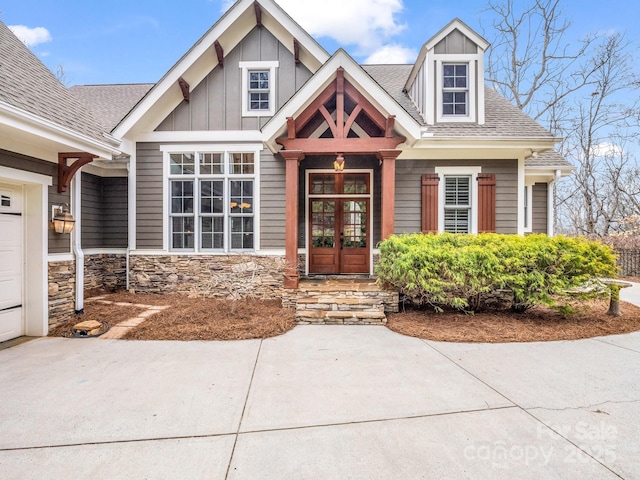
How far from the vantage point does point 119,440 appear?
218 centimetres

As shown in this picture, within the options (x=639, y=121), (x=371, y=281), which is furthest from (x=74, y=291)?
(x=639, y=121)

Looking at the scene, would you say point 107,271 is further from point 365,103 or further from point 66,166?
point 365,103

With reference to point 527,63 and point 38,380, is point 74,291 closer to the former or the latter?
point 38,380

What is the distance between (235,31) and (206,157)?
2854 millimetres

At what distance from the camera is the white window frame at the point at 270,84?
6863 millimetres

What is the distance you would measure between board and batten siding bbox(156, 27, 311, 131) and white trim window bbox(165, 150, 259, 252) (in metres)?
0.65

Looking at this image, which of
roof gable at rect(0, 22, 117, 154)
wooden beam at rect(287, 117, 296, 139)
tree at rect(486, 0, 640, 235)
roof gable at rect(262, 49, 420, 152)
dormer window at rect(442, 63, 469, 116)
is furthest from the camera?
tree at rect(486, 0, 640, 235)

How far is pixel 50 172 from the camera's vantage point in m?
4.60

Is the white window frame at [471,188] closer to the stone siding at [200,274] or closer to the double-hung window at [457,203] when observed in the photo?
the double-hung window at [457,203]

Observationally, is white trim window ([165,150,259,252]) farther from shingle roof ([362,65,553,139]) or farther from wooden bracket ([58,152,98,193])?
shingle roof ([362,65,553,139])

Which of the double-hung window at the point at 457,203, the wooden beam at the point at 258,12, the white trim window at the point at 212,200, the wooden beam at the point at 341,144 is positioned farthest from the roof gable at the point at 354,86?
the wooden beam at the point at 258,12

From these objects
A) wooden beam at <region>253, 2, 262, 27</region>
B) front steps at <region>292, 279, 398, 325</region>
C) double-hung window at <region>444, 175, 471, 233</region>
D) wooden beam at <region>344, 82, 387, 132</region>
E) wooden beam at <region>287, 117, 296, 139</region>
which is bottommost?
front steps at <region>292, 279, 398, 325</region>

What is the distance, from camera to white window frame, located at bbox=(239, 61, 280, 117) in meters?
6.86

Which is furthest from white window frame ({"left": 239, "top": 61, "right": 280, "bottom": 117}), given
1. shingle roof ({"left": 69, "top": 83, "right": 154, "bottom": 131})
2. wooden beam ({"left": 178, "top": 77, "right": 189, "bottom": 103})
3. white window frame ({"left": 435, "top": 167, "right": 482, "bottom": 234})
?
white window frame ({"left": 435, "top": 167, "right": 482, "bottom": 234})
